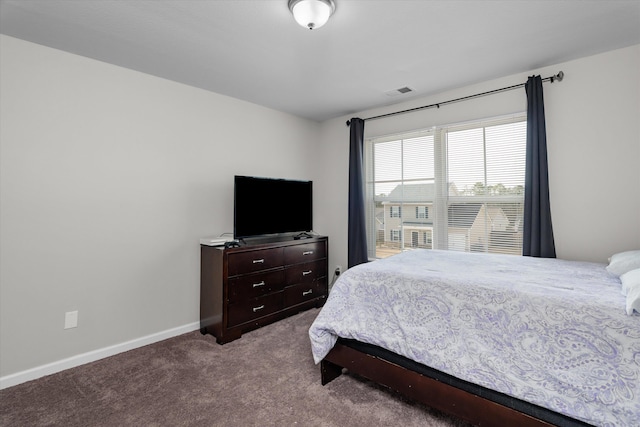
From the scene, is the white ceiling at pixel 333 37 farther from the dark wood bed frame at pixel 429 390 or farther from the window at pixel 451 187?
the dark wood bed frame at pixel 429 390

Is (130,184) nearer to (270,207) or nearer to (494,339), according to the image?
(270,207)

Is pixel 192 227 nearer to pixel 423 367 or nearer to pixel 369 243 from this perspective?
pixel 369 243

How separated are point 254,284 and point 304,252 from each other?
0.73 meters

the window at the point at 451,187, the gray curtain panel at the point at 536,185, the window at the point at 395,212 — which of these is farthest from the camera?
the window at the point at 395,212

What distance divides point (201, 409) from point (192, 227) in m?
1.73

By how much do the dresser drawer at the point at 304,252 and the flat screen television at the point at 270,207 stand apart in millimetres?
243

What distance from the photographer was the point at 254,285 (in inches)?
117

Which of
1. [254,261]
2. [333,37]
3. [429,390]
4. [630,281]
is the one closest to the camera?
[630,281]

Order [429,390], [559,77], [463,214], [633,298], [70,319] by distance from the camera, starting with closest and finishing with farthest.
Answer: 1. [633,298]
2. [429,390]
3. [70,319]
4. [559,77]
5. [463,214]

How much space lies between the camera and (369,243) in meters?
3.90

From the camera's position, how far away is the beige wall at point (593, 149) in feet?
7.64

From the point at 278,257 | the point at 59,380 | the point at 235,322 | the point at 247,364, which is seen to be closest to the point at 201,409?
the point at 247,364

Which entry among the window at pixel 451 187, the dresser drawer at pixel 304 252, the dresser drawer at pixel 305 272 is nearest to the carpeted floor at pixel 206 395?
the dresser drawer at pixel 305 272

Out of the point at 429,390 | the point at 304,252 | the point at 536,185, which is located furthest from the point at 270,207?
the point at 536,185
